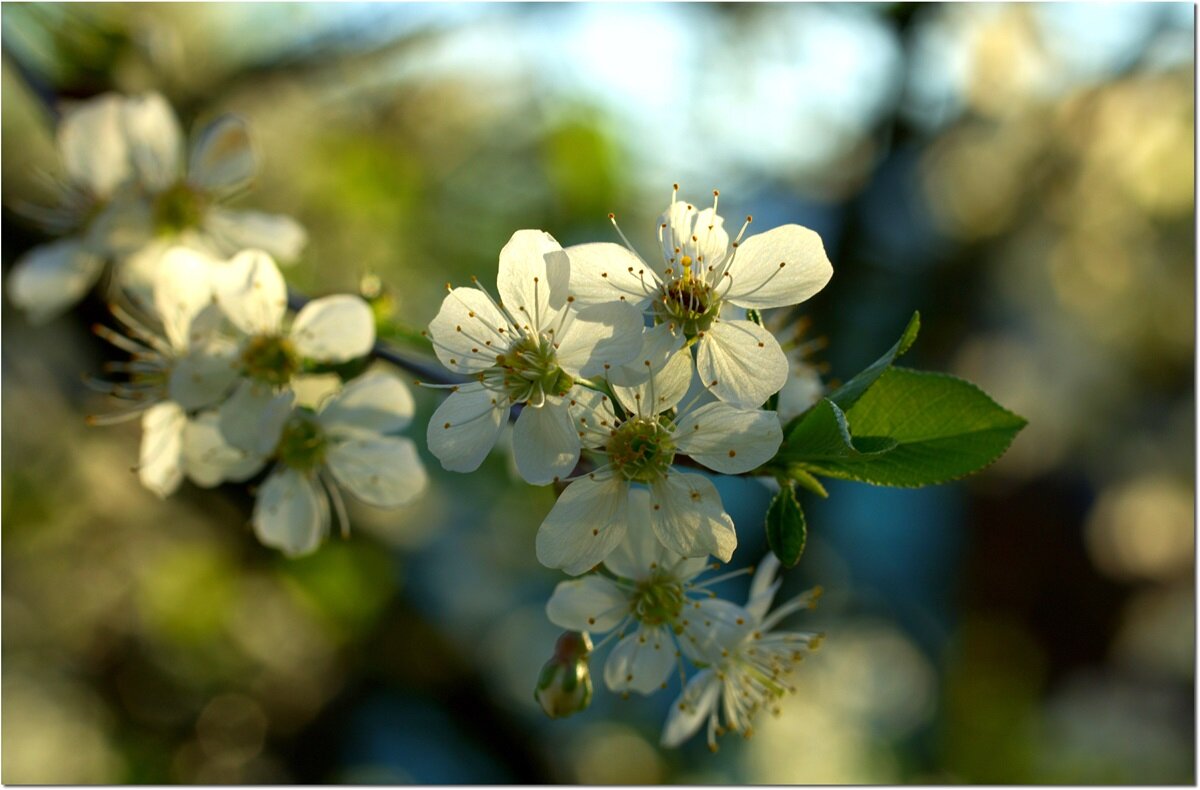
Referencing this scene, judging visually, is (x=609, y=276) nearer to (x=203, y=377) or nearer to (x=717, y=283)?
(x=717, y=283)

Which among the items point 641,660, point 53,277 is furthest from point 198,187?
point 641,660

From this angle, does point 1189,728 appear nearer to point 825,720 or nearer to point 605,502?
point 825,720

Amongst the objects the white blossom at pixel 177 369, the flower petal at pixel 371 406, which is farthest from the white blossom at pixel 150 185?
the flower petal at pixel 371 406

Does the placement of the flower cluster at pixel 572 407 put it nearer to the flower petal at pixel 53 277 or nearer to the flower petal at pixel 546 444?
the flower petal at pixel 546 444

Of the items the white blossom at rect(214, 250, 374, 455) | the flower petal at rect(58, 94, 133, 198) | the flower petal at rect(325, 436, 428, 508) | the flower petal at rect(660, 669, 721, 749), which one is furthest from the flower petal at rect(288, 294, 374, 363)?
the flower petal at rect(58, 94, 133, 198)

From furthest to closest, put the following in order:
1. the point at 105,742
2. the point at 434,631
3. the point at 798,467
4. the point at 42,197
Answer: the point at 105,742 < the point at 434,631 < the point at 42,197 < the point at 798,467

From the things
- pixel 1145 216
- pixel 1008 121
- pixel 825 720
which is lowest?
pixel 825 720

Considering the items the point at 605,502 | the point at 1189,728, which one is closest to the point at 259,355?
the point at 605,502

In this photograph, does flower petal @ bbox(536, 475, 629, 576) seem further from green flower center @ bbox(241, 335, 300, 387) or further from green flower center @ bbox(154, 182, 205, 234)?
green flower center @ bbox(154, 182, 205, 234)
